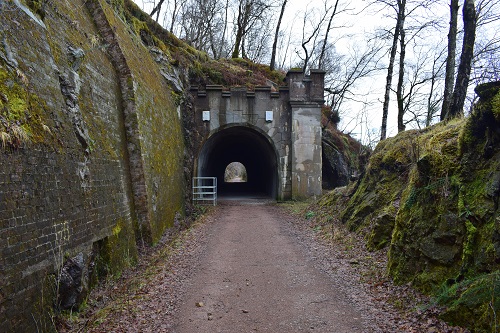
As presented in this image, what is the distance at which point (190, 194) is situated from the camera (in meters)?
16.1

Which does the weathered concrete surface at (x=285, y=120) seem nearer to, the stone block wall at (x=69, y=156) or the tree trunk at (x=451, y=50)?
the stone block wall at (x=69, y=156)

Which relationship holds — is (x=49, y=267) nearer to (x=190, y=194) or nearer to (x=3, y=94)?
(x=3, y=94)

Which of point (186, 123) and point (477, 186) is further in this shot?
point (186, 123)

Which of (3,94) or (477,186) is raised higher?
(3,94)

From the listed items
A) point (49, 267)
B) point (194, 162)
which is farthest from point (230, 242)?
point (194, 162)

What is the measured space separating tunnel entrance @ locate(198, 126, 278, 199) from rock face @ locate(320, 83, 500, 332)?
11.7 m

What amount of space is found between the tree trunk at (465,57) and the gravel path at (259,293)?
3.77 metres

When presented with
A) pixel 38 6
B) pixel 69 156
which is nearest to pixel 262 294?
pixel 69 156

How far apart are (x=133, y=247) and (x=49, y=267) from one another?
340 centimetres

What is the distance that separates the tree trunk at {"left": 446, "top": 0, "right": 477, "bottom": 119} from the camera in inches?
304

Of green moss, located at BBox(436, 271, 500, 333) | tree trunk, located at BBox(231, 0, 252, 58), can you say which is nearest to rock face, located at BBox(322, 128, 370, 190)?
tree trunk, located at BBox(231, 0, 252, 58)

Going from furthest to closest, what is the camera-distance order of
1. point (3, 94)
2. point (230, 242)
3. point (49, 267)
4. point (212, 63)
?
point (212, 63) → point (230, 242) → point (49, 267) → point (3, 94)

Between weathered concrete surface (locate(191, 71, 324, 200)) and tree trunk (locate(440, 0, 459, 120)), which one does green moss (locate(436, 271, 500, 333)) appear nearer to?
tree trunk (locate(440, 0, 459, 120))

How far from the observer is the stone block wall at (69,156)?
13.4ft
